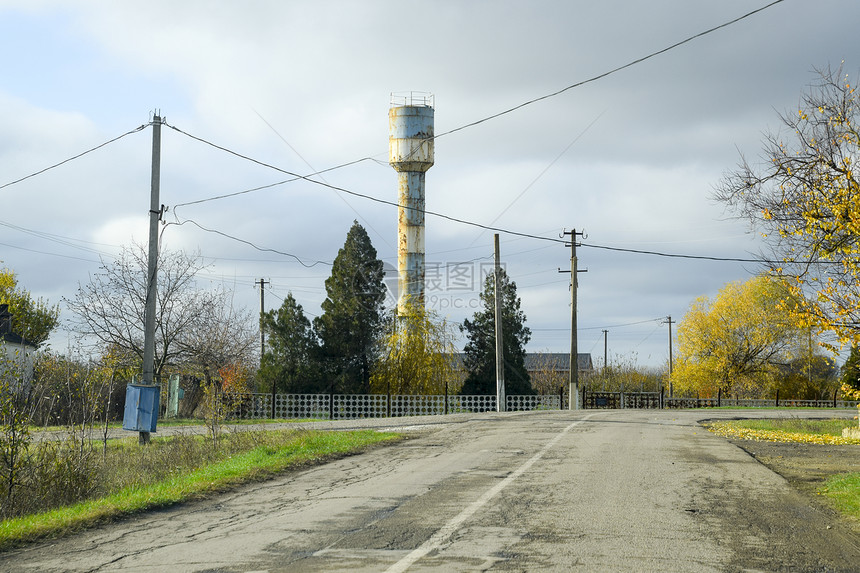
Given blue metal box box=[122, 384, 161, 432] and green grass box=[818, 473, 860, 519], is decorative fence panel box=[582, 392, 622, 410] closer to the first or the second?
blue metal box box=[122, 384, 161, 432]

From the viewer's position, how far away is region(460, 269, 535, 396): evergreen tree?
149ft

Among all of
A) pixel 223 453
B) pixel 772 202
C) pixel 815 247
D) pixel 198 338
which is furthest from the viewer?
pixel 198 338

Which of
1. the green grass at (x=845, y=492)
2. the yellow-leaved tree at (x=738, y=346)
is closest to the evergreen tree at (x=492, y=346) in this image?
the yellow-leaved tree at (x=738, y=346)

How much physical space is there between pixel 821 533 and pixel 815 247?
258 inches

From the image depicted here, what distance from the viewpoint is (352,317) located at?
41219mm

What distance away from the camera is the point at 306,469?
1337cm

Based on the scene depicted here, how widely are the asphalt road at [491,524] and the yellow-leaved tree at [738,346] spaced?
154 ft

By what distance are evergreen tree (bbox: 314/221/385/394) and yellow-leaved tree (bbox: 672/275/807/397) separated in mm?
27901

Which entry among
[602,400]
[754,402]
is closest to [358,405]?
[602,400]

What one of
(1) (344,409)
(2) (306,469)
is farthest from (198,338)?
(2) (306,469)

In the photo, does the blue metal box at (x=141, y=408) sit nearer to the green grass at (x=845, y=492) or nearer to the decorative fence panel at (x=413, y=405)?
the green grass at (x=845, y=492)

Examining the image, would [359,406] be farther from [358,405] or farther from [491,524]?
[491,524]

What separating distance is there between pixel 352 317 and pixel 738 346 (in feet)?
103

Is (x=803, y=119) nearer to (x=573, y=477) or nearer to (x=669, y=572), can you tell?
(x=573, y=477)
